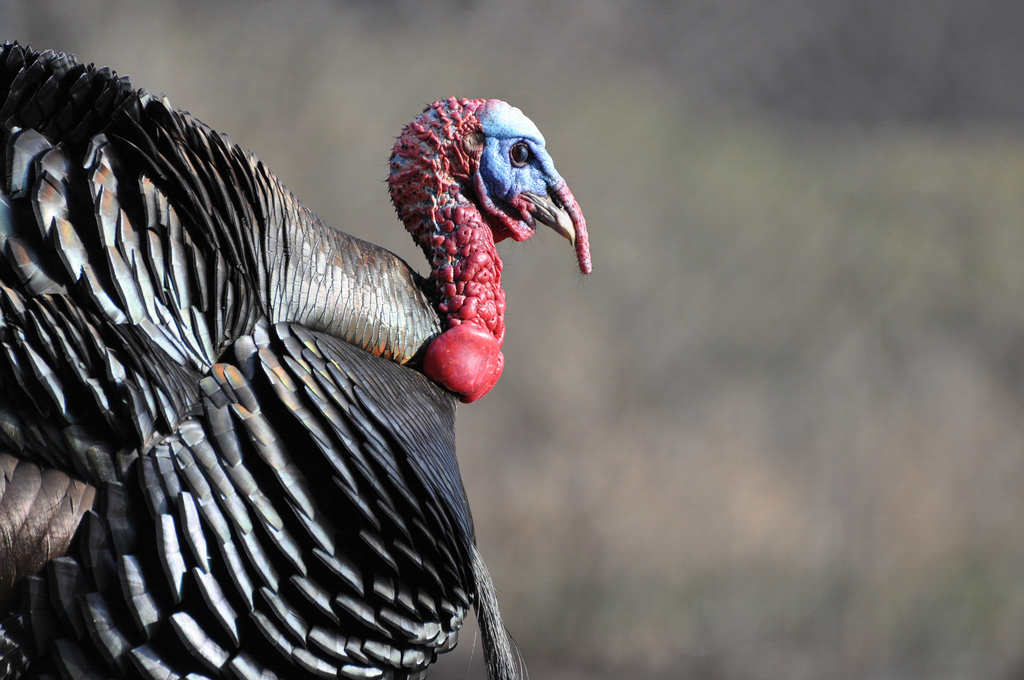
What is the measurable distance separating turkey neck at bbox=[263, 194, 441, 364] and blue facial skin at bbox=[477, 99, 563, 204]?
0.56ft

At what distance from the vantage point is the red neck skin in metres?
1.18

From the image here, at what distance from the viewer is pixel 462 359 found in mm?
1154

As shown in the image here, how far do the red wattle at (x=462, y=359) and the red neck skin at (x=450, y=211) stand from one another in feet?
0.07

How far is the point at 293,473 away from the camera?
932 millimetres

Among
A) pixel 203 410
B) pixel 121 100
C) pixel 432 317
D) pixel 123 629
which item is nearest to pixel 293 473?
pixel 203 410

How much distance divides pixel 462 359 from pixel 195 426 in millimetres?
362

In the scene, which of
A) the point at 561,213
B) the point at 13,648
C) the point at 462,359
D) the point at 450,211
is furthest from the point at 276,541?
the point at 561,213

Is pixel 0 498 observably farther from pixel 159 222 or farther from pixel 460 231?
pixel 460 231

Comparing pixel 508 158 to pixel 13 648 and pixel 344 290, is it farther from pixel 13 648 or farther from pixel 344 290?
pixel 13 648

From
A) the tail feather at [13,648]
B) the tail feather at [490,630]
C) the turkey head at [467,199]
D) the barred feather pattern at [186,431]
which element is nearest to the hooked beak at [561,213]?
the turkey head at [467,199]

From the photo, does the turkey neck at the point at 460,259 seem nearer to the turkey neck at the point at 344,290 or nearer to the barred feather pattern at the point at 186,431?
the turkey neck at the point at 344,290

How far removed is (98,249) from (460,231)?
0.45 m

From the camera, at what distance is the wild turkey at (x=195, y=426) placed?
85cm

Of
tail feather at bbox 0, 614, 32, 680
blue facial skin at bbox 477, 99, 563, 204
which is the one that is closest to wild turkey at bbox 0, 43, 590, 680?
tail feather at bbox 0, 614, 32, 680
